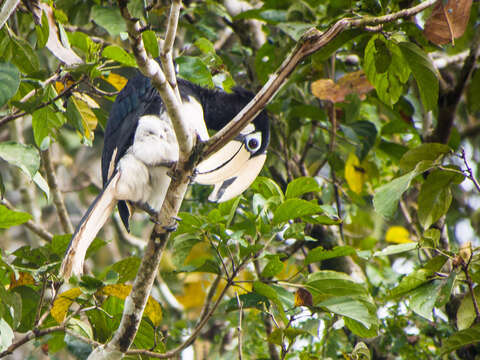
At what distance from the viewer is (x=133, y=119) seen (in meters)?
2.17

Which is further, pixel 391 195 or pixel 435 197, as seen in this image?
pixel 435 197

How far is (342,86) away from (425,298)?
0.86 m

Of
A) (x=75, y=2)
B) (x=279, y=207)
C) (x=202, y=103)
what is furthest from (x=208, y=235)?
(x=75, y=2)

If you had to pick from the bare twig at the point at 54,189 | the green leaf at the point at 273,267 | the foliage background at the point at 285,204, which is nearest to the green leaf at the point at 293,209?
the foliage background at the point at 285,204

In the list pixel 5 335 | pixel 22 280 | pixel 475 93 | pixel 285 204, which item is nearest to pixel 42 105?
pixel 22 280

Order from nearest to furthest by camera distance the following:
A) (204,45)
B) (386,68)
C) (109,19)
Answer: (386,68) → (204,45) → (109,19)

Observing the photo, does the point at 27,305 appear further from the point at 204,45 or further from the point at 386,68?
the point at 386,68

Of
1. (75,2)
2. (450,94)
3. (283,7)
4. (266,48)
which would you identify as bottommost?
(450,94)

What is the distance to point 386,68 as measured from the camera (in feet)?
5.91

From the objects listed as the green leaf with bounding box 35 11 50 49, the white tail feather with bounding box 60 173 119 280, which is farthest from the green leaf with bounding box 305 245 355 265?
the green leaf with bounding box 35 11 50 49

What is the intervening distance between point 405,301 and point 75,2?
201 centimetres

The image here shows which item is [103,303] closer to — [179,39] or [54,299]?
[54,299]

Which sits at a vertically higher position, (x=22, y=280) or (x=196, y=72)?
(x=196, y=72)

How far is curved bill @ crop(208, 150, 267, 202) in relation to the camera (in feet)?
6.73
